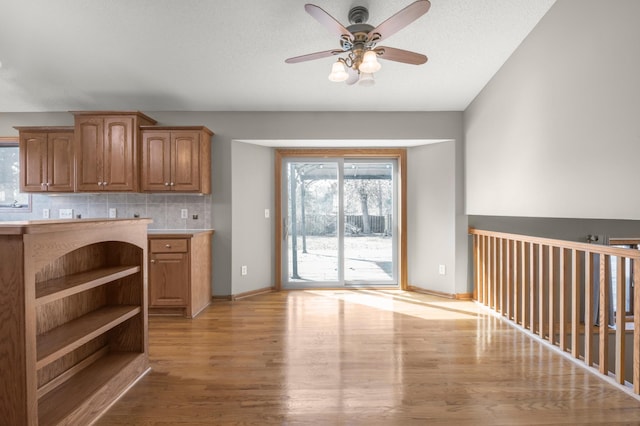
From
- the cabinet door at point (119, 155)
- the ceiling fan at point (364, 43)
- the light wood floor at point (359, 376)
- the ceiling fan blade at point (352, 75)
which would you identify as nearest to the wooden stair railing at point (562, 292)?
the light wood floor at point (359, 376)

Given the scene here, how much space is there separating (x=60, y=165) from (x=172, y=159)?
1.35m

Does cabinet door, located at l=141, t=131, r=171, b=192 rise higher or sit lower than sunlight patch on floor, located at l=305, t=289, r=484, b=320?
higher

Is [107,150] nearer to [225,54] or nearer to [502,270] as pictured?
[225,54]

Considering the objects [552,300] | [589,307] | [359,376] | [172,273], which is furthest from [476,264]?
[172,273]

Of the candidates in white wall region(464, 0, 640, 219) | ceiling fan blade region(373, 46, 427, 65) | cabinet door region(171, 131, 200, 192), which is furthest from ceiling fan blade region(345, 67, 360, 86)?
cabinet door region(171, 131, 200, 192)

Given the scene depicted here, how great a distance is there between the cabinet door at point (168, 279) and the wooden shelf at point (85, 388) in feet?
4.00

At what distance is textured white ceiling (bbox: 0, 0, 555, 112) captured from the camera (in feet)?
9.20

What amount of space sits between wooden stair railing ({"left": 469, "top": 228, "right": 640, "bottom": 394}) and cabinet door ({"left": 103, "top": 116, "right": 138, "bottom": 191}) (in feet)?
14.1

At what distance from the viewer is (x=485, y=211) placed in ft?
12.5

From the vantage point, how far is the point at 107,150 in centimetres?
371

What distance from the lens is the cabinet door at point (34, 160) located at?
380 centimetres

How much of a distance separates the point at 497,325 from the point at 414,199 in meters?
1.99

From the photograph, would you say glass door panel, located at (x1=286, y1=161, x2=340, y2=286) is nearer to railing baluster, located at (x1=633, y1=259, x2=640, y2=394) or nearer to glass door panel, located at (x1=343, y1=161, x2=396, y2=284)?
glass door panel, located at (x1=343, y1=161, x2=396, y2=284)

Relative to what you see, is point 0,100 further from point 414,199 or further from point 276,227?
point 414,199
